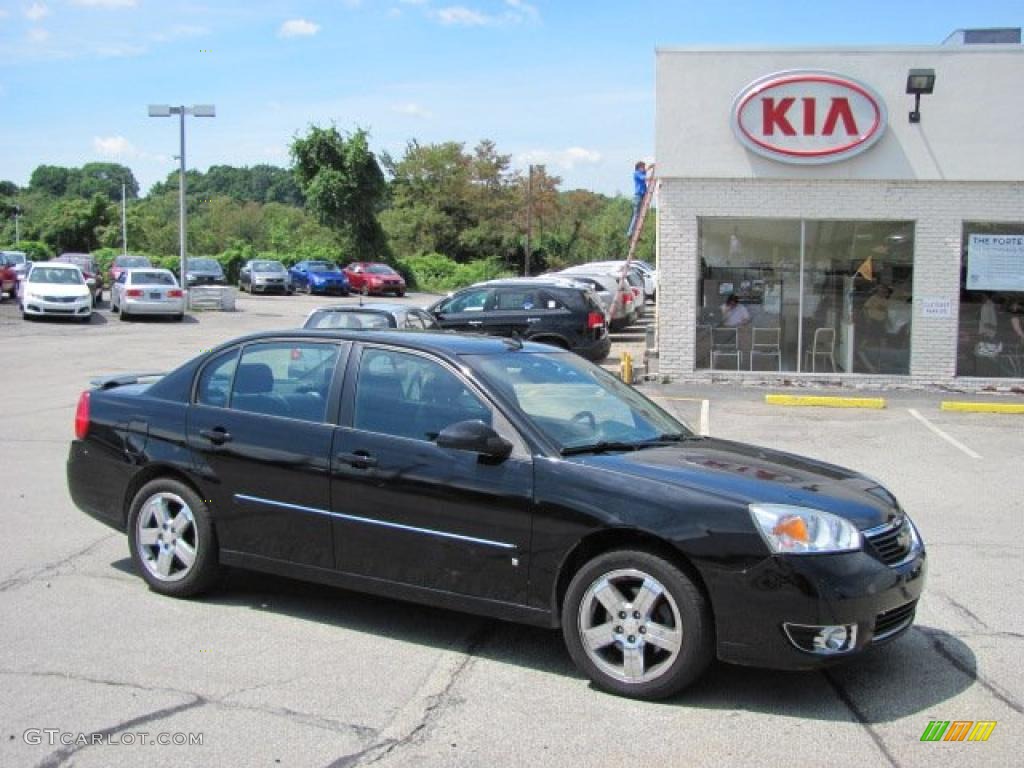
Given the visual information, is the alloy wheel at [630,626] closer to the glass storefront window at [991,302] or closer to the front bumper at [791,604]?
the front bumper at [791,604]

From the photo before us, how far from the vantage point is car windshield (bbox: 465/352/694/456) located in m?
5.21

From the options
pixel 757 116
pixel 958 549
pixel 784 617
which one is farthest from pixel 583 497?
pixel 757 116

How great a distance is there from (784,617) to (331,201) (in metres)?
53.9

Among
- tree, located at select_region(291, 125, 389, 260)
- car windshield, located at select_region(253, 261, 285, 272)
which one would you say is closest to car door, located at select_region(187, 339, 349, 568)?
car windshield, located at select_region(253, 261, 285, 272)

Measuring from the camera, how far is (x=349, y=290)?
48.9 m

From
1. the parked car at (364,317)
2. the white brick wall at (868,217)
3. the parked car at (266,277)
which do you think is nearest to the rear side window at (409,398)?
the parked car at (364,317)

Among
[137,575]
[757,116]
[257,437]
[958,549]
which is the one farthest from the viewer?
[757,116]

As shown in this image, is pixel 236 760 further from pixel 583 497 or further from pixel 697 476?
pixel 697 476

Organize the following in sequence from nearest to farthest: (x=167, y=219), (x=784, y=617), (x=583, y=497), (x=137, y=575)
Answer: (x=784, y=617) → (x=583, y=497) → (x=137, y=575) → (x=167, y=219)

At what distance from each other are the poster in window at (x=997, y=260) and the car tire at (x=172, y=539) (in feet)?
47.9

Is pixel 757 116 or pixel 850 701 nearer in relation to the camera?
pixel 850 701

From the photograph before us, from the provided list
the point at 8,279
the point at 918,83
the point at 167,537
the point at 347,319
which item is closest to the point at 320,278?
the point at 8,279

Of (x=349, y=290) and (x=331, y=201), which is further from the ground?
(x=331, y=201)

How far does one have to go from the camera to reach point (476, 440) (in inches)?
192
